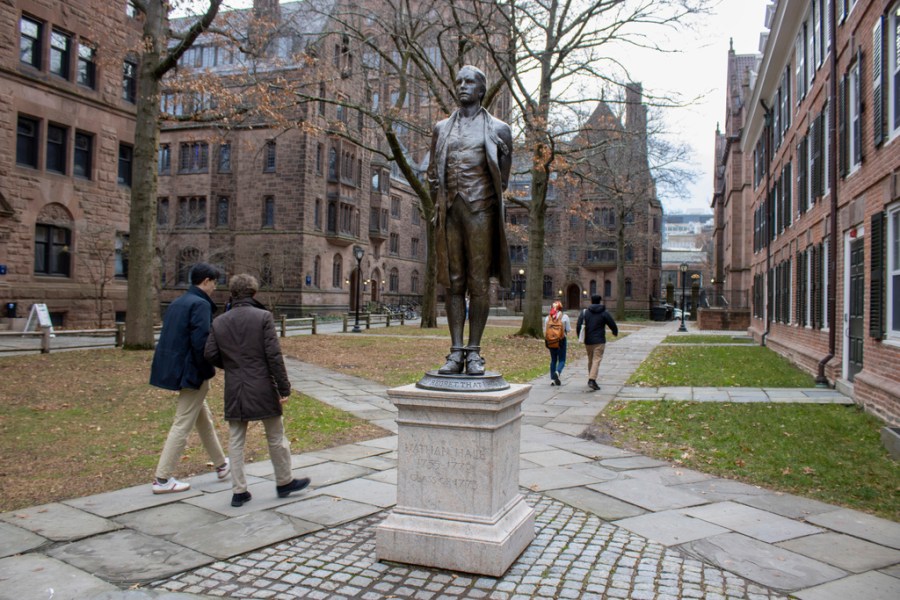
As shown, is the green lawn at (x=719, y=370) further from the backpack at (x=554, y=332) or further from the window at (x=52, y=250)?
the window at (x=52, y=250)

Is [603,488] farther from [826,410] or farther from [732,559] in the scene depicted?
[826,410]

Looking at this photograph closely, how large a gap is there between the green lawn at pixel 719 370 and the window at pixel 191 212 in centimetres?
3421

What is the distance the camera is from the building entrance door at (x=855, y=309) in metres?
11.4

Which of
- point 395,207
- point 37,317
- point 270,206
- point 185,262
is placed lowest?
point 37,317

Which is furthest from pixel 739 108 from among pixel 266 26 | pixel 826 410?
pixel 826 410

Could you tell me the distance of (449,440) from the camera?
4.40 m

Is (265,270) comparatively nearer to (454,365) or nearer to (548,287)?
(548,287)

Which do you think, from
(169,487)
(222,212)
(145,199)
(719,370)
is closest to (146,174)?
(145,199)

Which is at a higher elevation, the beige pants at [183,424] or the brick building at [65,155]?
the brick building at [65,155]

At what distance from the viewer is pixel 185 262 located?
47.0m

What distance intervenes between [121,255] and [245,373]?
2422 centimetres

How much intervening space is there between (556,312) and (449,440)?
925 cm

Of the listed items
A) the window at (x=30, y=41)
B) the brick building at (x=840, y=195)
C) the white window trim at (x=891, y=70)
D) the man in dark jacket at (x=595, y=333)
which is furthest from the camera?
the window at (x=30, y=41)

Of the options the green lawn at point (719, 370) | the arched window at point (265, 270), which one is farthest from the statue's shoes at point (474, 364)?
the arched window at point (265, 270)
